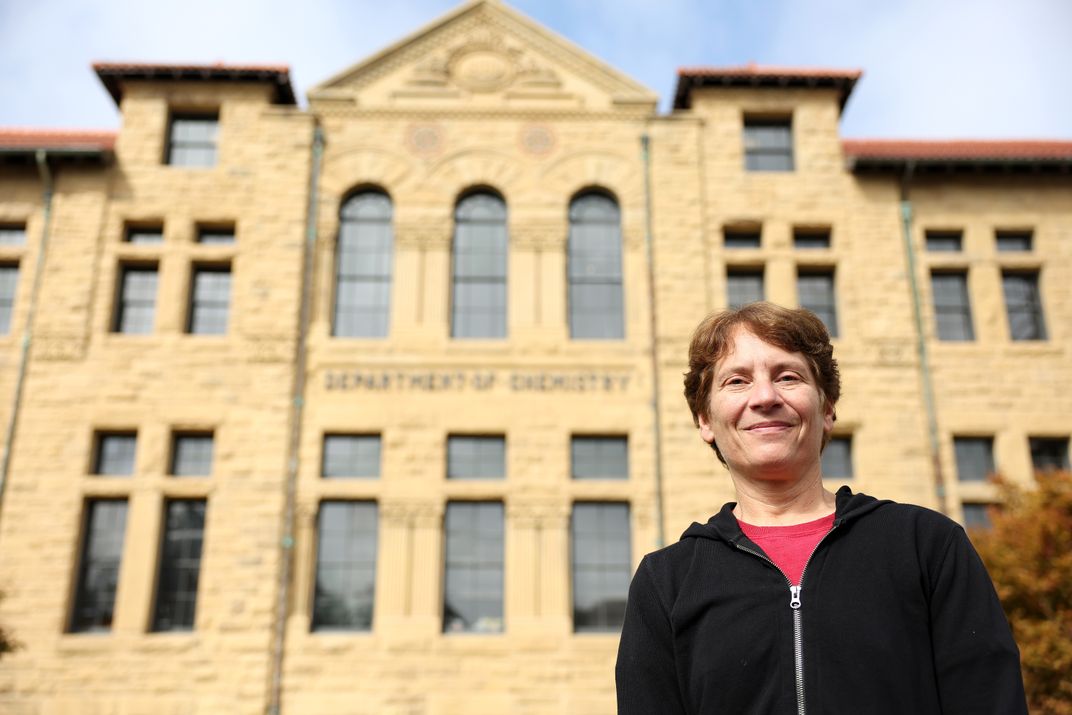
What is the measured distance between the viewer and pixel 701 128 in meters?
19.0

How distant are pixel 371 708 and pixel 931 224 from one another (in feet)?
47.9

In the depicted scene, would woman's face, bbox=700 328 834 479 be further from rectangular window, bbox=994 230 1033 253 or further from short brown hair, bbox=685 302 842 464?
rectangular window, bbox=994 230 1033 253

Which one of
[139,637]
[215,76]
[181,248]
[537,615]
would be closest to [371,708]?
[537,615]

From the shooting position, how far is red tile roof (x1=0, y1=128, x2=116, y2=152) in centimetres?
1830

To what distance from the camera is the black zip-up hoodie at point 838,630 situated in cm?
245

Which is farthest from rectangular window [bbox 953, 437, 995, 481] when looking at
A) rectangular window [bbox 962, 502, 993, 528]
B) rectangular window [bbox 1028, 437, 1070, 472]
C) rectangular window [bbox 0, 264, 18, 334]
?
rectangular window [bbox 0, 264, 18, 334]

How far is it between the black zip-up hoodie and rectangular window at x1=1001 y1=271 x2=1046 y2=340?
18.1 meters

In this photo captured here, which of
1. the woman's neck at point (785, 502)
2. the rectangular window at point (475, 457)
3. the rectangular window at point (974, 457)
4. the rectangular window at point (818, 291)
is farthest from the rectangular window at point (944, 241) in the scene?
the woman's neck at point (785, 502)

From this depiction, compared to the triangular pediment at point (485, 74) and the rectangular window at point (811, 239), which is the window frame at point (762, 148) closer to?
the rectangular window at point (811, 239)

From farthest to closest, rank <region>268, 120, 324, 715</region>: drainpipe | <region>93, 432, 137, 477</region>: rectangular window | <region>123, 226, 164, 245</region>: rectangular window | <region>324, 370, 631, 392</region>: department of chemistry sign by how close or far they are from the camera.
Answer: <region>123, 226, 164, 245</region>: rectangular window < <region>324, 370, 631, 392</region>: department of chemistry sign < <region>93, 432, 137, 477</region>: rectangular window < <region>268, 120, 324, 715</region>: drainpipe

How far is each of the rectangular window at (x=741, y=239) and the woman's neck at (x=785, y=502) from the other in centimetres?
1635

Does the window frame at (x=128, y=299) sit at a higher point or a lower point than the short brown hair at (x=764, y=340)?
higher

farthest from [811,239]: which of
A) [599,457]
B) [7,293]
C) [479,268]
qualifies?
[7,293]

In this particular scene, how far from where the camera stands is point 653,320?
1769 centimetres
